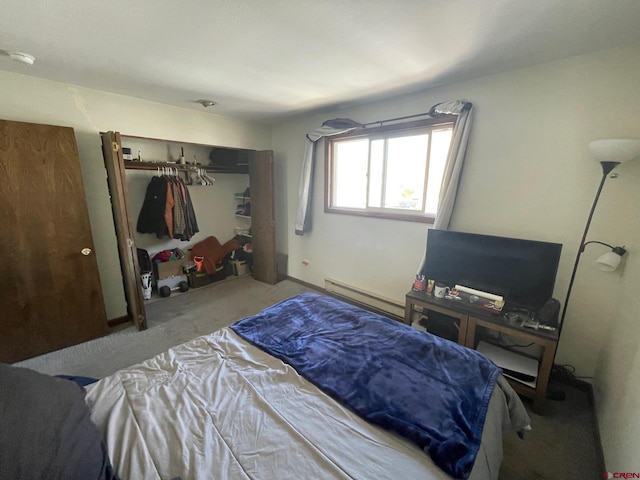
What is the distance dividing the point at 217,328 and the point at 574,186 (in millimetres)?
3251

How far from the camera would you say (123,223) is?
2.44 metres

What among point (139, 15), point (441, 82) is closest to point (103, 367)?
point (139, 15)

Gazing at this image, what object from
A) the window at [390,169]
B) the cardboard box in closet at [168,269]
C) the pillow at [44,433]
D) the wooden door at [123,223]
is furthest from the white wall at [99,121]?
the pillow at [44,433]

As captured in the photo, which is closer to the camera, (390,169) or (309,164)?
(390,169)

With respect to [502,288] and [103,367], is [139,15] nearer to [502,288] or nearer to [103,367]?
[103,367]

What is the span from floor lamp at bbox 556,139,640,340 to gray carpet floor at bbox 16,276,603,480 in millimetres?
657

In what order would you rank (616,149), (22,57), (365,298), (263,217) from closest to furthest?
(616,149) < (22,57) < (365,298) < (263,217)

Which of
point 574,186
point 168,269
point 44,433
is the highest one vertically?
point 574,186

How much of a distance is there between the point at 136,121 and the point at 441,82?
2943 mm

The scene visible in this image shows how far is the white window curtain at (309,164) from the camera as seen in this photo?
9.43 feet

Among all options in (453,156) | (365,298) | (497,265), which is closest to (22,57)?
(453,156)

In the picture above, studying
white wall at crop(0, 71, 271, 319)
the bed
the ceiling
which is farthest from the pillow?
white wall at crop(0, 71, 271, 319)

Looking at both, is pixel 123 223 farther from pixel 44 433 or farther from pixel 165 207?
pixel 44 433

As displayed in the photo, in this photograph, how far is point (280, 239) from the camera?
4.12m
